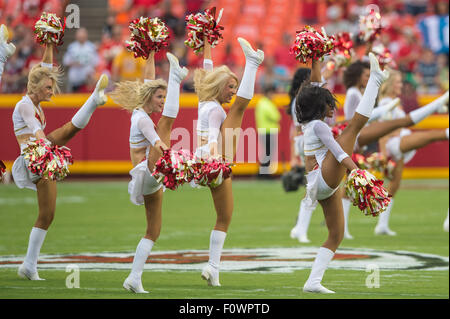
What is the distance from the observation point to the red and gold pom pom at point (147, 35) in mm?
6680

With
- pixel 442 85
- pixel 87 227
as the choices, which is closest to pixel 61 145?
pixel 87 227

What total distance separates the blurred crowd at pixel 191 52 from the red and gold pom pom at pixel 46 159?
29.9 ft

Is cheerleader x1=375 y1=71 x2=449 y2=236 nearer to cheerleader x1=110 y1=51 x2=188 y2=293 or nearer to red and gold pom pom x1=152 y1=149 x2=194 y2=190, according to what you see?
cheerleader x1=110 y1=51 x2=188 y2=293

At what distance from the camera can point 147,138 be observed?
6.30 meters

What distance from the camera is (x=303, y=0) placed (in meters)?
21.8

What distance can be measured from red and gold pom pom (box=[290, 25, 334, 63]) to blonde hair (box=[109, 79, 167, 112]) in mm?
965

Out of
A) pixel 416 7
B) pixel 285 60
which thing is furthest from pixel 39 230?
pixel 416 7

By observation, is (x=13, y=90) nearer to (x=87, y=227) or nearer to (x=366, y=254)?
(x=87, y=227)

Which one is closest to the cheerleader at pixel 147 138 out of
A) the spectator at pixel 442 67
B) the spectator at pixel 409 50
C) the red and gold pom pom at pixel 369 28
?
the red and gold pom pom at pixel 369 28

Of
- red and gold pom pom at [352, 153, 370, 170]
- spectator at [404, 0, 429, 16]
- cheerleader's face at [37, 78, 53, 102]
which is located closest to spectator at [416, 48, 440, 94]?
spectator at [404, 0, 429, 16]

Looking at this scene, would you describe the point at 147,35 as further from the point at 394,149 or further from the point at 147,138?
the point at 394,149

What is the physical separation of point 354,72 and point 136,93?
342 centimetres

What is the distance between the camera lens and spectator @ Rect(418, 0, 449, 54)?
1783 cm
